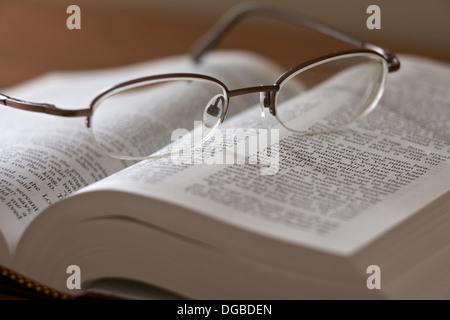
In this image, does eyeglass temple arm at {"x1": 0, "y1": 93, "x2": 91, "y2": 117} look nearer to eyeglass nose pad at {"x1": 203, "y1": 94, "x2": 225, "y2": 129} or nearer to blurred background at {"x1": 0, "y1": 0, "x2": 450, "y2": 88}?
eyeglass nose pad at {"x1": 203, "y1": 94, "x2": 225, "y2": 129}

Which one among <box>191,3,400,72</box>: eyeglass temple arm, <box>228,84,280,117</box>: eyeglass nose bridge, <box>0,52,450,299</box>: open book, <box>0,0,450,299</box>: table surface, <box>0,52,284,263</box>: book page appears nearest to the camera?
<box>0,52,450,299</box>: open book

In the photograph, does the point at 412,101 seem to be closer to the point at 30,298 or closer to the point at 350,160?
the point at 350,160

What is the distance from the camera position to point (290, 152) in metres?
0.67

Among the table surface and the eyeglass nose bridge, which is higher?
the table surface

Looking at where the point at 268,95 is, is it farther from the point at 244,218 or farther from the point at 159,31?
the point at 159,31

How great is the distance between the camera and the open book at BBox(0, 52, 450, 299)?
52 cm

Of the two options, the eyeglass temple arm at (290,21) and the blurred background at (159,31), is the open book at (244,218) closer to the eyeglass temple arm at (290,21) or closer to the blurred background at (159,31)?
the eyeglass temple arm at (290,21)

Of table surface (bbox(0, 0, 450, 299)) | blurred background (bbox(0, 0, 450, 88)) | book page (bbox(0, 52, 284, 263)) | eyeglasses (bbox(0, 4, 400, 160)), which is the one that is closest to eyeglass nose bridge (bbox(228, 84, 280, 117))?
eyeglasses (bbox(0, 4, 400, 160))

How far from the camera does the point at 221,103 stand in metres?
0.73

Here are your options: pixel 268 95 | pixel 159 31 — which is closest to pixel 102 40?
pixel 159 31

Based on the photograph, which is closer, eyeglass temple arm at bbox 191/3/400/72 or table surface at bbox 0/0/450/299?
eyeglass temple arm at bbox 191/3/400/72

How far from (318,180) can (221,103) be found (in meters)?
0.16

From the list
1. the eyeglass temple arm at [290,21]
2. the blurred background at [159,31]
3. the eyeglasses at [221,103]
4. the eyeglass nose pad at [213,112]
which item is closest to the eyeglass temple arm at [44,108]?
A: the eyeglasses at [221,103]
